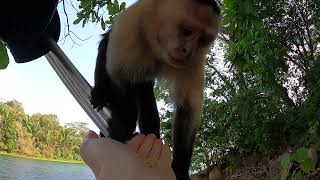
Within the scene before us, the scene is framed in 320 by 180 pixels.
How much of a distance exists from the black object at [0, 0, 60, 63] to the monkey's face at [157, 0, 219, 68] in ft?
1.03

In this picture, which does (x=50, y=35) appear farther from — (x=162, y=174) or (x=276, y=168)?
(x=276, y=168)

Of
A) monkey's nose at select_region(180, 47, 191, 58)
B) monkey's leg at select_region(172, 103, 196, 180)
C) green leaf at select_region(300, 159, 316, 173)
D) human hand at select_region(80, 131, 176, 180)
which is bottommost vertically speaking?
human hand at select_region(80, 131, 176, 180)

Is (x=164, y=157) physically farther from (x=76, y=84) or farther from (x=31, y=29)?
(x=31, y=29)

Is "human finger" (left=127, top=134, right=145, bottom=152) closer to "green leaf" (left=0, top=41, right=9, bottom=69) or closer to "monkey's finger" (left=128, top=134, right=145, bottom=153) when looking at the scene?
"monkey's finger" (left=128, top=134, right=145, bottom=153)

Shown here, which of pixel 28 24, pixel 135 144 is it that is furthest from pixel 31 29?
pixel 135 144

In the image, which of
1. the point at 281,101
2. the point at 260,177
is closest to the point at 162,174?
the point at 260,177

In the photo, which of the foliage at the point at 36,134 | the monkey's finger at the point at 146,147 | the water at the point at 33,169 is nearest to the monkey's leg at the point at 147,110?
the monkey's finger at the point at 146,147

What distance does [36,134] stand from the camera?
301cm

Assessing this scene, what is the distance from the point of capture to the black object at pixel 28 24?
3.63 ft

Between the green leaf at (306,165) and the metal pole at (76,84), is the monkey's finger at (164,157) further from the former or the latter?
the green leaf at (306,165)

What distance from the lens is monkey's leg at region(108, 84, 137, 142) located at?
51.9 inches

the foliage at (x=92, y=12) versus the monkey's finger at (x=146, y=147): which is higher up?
the foliage at (x=92, y=12)

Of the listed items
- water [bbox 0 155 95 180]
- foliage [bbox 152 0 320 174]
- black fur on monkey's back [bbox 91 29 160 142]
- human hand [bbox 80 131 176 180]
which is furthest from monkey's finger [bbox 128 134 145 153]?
foliage [bbox 152 0 320 174]

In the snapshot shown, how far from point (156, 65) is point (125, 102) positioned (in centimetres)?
15
